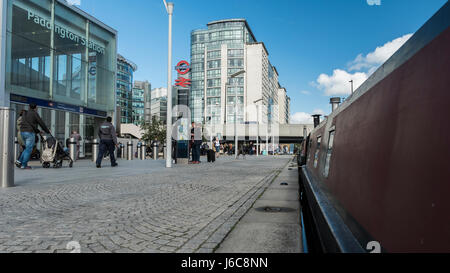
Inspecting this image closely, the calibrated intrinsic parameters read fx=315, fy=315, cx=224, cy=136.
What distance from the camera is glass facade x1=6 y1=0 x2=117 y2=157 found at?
49.7 feet

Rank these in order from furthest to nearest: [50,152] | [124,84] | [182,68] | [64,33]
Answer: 1. [124,84]
2. [64,33]
3. [182,68]
4. [50,152]

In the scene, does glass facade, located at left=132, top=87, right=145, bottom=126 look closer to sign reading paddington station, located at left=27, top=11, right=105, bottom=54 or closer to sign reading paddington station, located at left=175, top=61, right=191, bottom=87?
sign reading paddington station, located at left=27, top=11, right=105, bottom=54

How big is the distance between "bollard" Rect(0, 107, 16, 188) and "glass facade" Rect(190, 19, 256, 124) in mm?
90592

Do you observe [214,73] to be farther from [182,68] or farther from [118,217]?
[118,217]

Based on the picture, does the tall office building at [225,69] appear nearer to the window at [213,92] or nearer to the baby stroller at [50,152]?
the window at [213,92]

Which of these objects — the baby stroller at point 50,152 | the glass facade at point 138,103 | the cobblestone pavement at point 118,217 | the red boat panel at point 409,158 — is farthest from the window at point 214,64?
the red boat panel at point 409,158

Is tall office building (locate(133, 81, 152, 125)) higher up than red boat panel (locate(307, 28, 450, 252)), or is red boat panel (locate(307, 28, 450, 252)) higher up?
tall office building (locate(133, 81, 152, 125))

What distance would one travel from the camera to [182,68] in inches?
632

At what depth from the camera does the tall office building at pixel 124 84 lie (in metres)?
81.2

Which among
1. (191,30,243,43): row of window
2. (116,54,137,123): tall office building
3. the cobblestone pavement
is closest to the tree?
the cobblestone pavement

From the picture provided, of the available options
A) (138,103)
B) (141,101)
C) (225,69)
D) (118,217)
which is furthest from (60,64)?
(141,101)

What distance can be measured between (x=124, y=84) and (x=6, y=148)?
81.0 metres

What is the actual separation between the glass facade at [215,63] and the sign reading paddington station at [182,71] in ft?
262
